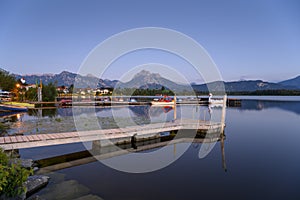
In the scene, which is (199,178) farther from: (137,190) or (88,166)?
(88,166)

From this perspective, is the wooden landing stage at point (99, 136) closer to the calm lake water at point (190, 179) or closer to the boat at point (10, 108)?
the calm lake water at point (190, 179)

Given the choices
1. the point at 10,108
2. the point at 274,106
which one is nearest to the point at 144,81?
the point at 10,108

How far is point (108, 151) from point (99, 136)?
2.73 ft

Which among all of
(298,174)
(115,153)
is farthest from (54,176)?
(298,174)

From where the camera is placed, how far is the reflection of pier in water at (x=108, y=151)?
731cm

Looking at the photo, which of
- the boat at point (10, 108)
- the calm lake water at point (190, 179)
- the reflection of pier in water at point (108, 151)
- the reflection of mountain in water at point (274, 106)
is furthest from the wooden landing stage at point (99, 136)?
the reflection of mountain in water at point (274, 106)

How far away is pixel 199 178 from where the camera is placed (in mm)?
6938

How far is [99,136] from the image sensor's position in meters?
8.34

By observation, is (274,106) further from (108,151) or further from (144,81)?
(108,151)

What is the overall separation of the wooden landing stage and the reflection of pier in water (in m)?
0.30

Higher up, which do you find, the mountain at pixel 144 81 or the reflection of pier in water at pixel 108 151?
the mountain at pixel 144 81

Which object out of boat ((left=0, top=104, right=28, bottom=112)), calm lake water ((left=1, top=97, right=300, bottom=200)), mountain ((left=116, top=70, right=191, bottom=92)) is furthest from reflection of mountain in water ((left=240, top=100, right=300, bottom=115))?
boat ((left=0, top=104, right=28, bottom=112))

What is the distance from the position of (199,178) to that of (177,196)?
5.22 feet

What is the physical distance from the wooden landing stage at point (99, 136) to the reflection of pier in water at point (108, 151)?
0.99 feet
